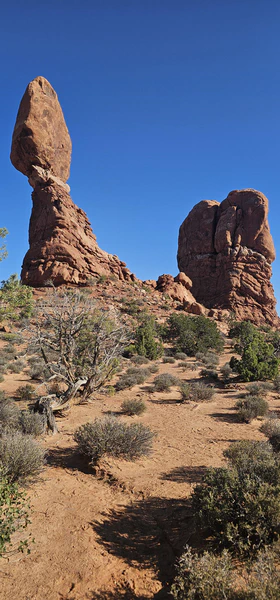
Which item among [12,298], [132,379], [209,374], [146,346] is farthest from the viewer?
[146,346]

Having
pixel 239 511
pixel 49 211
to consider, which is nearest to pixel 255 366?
pixel 239 511

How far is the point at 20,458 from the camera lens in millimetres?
5422

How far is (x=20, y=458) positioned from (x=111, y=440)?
2128 millimetres

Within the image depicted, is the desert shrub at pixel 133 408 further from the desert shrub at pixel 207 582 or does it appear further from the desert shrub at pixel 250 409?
the desert shrub at pixel 207 582

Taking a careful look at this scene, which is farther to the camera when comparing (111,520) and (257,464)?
(111,520)

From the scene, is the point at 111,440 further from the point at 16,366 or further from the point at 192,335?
the point at 192,335

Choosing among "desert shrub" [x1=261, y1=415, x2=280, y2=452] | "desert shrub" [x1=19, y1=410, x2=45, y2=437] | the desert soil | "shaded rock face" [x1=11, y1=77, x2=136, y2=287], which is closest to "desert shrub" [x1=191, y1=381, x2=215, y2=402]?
the desert soil

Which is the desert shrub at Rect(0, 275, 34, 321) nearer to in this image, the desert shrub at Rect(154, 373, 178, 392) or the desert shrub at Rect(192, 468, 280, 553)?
Answer: the desert shrub at Rect(192, 468, 280, 553)

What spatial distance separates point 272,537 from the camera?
143 inches

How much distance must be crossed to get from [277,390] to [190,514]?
10.7m

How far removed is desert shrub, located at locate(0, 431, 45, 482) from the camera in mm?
5320

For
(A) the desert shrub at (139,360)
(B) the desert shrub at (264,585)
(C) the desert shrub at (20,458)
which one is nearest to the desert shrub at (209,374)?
(A) the desert shrub at (139,360)

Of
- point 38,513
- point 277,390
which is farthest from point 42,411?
point 277,390

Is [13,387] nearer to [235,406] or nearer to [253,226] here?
[235,406]
